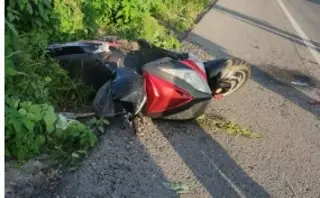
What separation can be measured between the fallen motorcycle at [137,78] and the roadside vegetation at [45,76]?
0.20m

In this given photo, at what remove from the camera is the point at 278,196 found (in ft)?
13.3

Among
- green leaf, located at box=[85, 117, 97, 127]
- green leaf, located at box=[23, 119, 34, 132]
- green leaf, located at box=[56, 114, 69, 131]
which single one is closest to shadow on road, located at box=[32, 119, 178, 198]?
green leaf, located at box=[85, 117, 97, 127]

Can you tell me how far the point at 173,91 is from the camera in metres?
4.77

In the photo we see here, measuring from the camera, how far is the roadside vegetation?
12.5ft

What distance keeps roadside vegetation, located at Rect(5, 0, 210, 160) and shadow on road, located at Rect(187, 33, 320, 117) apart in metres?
1.25

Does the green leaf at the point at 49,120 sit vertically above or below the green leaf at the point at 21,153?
above

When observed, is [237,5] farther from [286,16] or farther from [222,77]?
[222,77]

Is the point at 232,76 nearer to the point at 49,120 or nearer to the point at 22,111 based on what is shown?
the point at 49,120

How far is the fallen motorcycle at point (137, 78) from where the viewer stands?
4.55 m

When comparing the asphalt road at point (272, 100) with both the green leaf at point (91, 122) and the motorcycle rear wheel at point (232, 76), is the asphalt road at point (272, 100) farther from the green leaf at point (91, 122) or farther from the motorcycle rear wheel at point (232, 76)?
the green leaf at point (91, 122)

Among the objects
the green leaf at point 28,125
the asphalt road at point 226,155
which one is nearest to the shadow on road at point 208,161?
the asphalt road at point 226,155

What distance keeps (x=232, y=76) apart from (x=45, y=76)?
218 cm

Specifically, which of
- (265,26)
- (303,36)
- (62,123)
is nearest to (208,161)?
(62,123)

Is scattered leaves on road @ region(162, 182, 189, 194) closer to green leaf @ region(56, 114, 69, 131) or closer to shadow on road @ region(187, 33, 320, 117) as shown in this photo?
green leaf @ region(56, 114, 69, 131)
